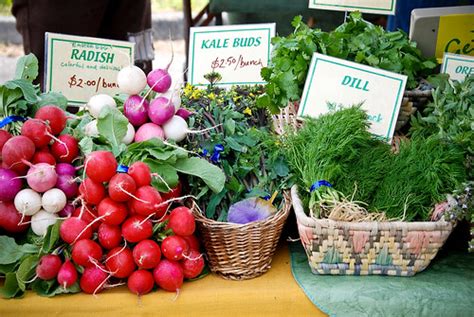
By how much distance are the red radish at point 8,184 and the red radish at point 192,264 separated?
445mm

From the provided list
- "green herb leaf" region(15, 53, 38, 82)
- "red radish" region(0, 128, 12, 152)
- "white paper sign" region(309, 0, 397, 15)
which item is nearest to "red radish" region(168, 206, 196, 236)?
"red radish" region(0, 128, 12, 152)

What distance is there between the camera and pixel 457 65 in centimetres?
188

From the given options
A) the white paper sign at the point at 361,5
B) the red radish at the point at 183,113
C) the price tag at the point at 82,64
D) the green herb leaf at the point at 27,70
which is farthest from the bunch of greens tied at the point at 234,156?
the white paper sign at the point at 361,5

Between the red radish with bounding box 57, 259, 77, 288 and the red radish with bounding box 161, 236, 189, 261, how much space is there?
22cm

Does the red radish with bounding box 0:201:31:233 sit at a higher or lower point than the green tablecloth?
higher

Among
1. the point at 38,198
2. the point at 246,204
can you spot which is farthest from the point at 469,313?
the point at 38,198

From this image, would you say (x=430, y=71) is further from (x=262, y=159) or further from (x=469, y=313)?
(x=469, y=313)

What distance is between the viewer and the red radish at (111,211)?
54.5 inches

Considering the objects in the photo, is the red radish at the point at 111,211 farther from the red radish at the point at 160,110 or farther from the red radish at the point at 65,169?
the red radish at the point at 160,110

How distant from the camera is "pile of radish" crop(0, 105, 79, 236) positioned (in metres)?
1.43

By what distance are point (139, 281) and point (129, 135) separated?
385 millimetres

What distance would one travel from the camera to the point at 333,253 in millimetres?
1458

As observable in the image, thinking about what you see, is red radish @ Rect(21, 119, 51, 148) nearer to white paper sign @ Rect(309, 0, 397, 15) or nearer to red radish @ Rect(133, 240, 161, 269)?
red radish @ Rect(133, 240, 161, 269)

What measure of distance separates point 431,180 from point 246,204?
1.59 ft
